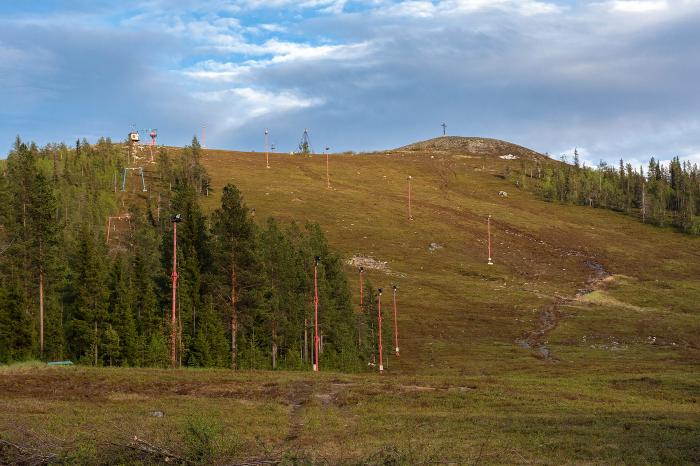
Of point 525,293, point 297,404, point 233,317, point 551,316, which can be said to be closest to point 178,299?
point 233,317

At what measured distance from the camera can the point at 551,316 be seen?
130375 mm

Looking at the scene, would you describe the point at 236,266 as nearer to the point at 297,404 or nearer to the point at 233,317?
the point at 233,317

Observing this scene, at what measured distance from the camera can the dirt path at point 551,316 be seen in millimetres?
109688

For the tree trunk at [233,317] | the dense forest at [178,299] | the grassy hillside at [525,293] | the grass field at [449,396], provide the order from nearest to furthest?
the grass field at [449,396], the dense forest at [178,299], the tree trunk at [233,317], the grassy hillside at [525,293]

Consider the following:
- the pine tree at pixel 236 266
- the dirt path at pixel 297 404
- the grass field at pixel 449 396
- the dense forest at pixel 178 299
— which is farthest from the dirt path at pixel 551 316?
the dirt path at pixel 297 404

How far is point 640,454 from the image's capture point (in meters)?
25.3

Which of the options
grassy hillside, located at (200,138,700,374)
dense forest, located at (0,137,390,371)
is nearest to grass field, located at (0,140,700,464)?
grassy hillside, located at (200,138,700,374)

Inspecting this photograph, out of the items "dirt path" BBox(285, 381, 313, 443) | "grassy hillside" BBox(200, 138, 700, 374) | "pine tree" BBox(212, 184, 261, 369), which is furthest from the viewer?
"grassy hillside" BBox(200, 138, 700, 374)

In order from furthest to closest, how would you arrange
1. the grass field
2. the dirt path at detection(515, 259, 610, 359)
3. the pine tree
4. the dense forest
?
the dirt path at detection(515, 259, 610, 359) < the pine tree < the dense forest < the grass field

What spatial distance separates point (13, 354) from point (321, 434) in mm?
48466

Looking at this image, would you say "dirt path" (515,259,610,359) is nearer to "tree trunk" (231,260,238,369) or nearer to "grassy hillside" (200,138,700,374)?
"grassy hillside" (200,138,700,374)

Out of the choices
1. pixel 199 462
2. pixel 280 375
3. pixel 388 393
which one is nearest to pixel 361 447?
pixel 199 462

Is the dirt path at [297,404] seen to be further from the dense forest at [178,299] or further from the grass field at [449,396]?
the dense forest at [178,299]

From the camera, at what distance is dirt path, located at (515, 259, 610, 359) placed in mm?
109688
